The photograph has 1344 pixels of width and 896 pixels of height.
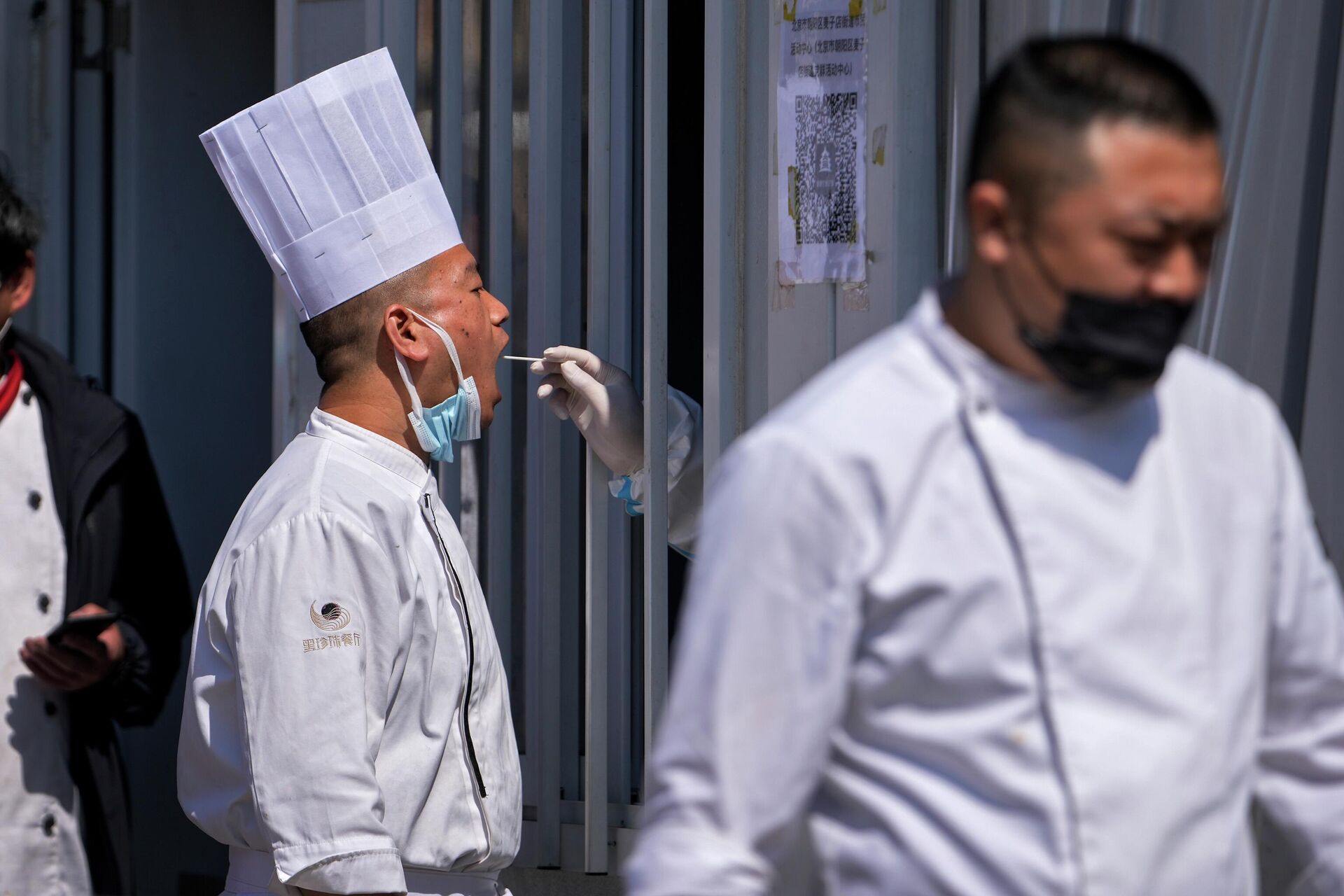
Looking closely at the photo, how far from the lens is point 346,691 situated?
218 centimetres

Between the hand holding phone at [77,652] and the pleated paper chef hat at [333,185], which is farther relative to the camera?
the hand holding phone at [77,652]

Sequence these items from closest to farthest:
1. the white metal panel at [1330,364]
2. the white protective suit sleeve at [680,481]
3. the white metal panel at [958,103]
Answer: the white metal panel at [1330,364] → the white metal panel at [958,103] → the white protective suit sleeve at [680,481]

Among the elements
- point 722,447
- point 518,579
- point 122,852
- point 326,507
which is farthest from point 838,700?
point 122,852

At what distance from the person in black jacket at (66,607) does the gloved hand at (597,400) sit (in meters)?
1.18

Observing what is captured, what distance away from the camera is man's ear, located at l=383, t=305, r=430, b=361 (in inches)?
101

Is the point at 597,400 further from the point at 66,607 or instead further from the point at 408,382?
the point at 66,607

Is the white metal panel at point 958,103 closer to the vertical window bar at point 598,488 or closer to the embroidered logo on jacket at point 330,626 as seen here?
the vertical window bar at point 598,488

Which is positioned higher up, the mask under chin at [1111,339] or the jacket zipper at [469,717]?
the mask under chin at [1111,339]

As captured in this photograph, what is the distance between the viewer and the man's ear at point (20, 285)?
3.38 metres

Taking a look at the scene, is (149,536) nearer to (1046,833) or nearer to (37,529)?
(37,529)

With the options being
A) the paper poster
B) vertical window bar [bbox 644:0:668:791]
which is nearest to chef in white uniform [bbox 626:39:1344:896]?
the paper poster

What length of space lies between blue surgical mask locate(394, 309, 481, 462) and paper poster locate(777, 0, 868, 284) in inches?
27.7

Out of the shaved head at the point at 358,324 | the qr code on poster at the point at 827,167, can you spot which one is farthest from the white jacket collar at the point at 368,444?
the qr code on poster at the point at 827,167

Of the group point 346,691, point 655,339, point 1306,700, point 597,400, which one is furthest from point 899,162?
point 1306,700
